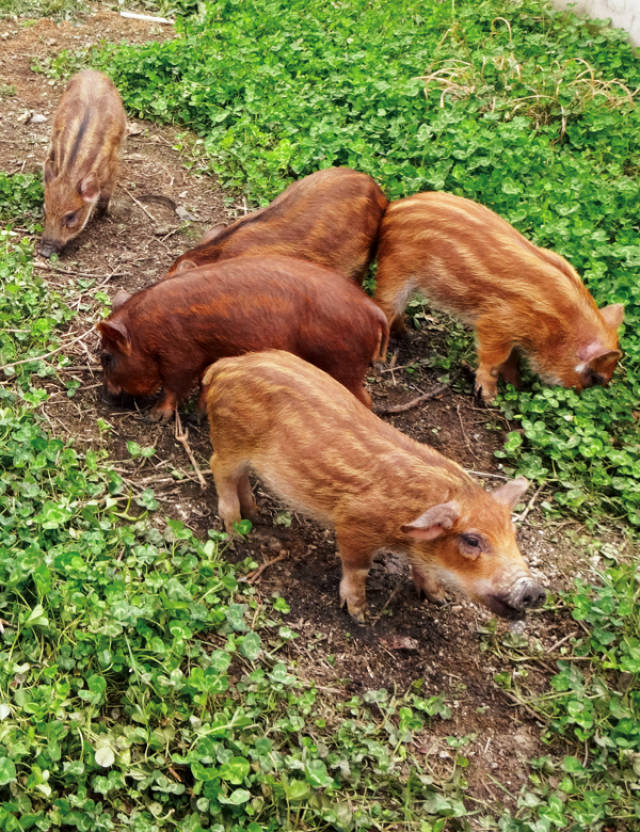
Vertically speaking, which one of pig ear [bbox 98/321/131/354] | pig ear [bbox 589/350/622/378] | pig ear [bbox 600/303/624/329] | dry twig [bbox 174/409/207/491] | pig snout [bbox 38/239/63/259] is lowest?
dry twig [bbox 174/409/207/491]

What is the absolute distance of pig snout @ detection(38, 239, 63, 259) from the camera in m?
5.03

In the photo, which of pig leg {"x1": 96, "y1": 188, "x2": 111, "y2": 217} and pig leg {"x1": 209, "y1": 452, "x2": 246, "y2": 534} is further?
pig leg {"x1": 96, "y1": 188, "x2": 111, "y2": 217}

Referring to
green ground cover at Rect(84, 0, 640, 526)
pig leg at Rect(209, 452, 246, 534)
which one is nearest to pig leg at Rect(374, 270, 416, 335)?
green ground cover at Rect(84, 0, 640, 526)

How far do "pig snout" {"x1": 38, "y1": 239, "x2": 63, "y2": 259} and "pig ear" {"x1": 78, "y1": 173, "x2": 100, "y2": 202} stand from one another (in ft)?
1.21

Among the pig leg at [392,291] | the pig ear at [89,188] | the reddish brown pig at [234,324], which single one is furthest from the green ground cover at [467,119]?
the reddish brown pig at [234,324]

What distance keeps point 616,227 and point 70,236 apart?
10.9ft

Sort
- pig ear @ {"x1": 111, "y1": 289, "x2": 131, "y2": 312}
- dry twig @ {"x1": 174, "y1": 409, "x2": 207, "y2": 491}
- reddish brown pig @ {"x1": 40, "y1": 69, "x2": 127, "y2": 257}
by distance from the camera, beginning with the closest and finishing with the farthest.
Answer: dry twig @ {"x1": 174, "y1": 409, "x2": 207, "y2": 491}
pig ear @ {"x1": 111, "y1": 289, "x2": 131, "y2": 312}
reddish brown pig @ {"x1": 40, "y1": 69, "x2": 127, "y2": 257}

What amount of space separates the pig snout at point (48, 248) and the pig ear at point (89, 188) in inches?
14.5

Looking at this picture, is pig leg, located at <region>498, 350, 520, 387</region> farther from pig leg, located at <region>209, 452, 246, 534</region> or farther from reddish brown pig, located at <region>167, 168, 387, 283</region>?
pig leg, located at <region>209, 452, 246, 534</region>

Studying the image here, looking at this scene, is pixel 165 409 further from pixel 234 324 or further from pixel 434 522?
pixel 434 522

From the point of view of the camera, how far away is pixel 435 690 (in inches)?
134

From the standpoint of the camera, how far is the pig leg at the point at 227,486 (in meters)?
3.70

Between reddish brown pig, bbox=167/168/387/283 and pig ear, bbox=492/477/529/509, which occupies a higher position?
reddish brown pig, bbox=167/168/387/283

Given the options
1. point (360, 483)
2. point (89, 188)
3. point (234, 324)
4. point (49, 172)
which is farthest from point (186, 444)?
point (49, 172)
